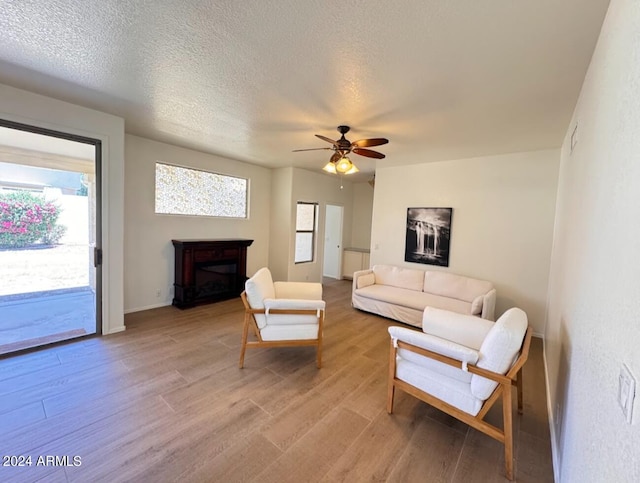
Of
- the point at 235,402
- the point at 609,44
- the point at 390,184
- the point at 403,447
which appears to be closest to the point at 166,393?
the point at 235,402

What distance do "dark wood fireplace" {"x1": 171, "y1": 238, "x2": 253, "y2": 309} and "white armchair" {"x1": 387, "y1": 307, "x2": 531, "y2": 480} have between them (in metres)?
3.67

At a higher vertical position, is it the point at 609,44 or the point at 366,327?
the point at 609,44

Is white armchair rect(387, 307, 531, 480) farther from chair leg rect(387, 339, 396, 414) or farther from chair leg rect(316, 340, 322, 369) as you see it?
chair leg rect(316, 340, 322, 369)

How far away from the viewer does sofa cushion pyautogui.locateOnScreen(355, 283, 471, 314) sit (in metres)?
3.94

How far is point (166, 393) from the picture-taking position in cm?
234

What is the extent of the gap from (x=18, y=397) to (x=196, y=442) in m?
1.65

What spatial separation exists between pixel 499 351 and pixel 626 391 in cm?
98

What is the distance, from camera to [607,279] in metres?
1.07

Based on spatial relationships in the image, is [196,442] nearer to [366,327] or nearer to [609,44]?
[366,327]

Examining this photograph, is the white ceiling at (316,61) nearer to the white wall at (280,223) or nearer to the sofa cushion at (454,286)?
the sofa cushion at (454,286)

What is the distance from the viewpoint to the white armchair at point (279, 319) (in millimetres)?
2746

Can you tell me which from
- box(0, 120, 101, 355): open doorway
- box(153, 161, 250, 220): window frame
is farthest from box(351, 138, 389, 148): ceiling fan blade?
box(153, 161, 250, 220): window frame

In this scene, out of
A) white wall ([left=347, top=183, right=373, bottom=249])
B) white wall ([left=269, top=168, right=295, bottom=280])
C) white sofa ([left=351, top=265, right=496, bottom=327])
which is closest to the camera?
white sofa ([left=351, top=265, right=496, bottom=327])

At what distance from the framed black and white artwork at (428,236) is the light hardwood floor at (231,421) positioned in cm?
207
